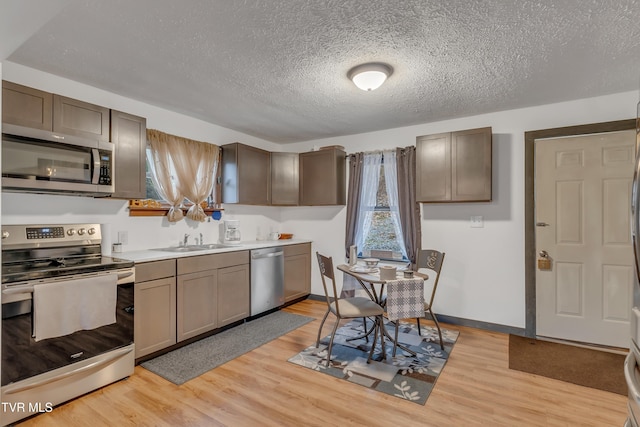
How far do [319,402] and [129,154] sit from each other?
2653 millimetres

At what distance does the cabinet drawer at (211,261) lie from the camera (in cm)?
301

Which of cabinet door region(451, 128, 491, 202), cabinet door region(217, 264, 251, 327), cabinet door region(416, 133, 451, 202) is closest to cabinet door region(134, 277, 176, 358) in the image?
cabinet door region(217, 264, 251, 327)

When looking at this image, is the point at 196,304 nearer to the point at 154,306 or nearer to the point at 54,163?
the point at 154,306

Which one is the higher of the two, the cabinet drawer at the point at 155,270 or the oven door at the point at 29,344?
the cabinet drawer at the point at 155,270

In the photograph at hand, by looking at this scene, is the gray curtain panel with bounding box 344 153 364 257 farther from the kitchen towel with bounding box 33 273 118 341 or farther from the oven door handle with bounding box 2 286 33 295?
the oven door handle with bounding box 2 286 33 295

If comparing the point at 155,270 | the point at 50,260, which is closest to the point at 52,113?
the point at 50,260

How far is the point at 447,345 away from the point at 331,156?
2.70 meters

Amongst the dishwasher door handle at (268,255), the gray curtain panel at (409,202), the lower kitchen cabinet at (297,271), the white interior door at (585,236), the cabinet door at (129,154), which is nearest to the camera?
the cabinet door at (129,154)

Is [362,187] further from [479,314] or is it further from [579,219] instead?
[579,219]

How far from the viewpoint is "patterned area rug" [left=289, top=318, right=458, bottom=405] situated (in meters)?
2.38

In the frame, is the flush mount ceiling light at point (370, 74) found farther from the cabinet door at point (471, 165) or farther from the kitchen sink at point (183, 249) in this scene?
the kitchen sink at point (183, 249)

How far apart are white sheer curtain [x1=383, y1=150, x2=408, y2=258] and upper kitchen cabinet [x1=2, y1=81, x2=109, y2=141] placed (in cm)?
314

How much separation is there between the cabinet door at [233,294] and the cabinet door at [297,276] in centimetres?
72

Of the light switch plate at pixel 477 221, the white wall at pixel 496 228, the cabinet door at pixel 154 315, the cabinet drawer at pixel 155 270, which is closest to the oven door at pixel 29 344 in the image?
the cabinet door at pixel 154 315
